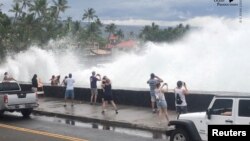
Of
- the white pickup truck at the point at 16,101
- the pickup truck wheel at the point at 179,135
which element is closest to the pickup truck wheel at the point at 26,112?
the white pickup truck at the point at 16,101

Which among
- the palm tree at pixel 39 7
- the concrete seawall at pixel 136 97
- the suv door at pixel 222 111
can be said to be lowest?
the concrete seawall at pixel 136 97

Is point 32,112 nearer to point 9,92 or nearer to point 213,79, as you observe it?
point 9,92

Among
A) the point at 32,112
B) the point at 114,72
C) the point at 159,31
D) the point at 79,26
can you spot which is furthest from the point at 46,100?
the point at 159,31

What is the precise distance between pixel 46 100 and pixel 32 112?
4199 mm

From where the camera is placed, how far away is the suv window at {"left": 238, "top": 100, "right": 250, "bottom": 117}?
10.8m

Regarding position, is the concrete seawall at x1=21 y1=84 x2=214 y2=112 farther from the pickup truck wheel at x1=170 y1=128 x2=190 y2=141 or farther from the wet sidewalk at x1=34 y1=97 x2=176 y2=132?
the pickup truck wheel at x1=170 y1=128 x2=190 y2=141

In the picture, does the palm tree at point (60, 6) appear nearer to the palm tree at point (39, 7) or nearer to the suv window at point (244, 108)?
the palm tree at point (39, 7)

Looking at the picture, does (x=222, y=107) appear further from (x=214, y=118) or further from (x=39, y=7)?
(x=39, y=7)

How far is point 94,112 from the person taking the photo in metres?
21.3

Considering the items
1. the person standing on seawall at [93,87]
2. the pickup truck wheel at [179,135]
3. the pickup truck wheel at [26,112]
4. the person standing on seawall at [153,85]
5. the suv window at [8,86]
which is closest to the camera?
the pickup truck wheel at [179,135]

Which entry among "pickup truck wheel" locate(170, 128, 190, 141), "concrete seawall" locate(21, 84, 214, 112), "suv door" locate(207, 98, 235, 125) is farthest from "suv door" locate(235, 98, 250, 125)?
"concrete seawall" locate(21, 84, 214, 112)

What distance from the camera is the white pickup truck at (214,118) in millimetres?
10883

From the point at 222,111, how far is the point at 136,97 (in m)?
11.4

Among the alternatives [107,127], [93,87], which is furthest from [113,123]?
[93,87]
